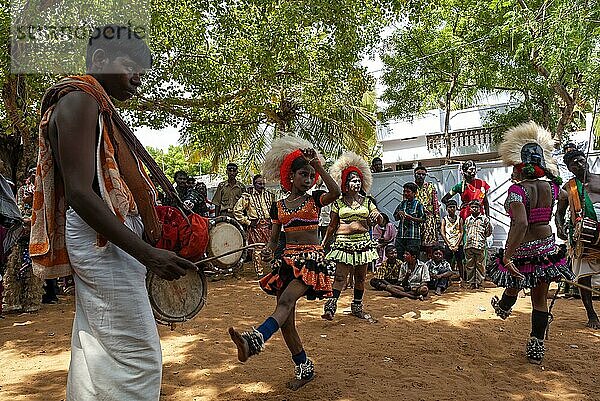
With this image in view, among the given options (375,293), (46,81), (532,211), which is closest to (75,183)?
(532,211)

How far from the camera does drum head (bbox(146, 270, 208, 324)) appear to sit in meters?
2.61

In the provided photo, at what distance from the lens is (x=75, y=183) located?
6.37ft

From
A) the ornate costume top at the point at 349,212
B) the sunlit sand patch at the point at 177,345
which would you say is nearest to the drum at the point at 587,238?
the ornate costume top at the point at 349,212

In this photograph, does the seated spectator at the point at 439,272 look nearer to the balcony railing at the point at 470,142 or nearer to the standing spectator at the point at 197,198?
the standing spectator at the point at 197,198

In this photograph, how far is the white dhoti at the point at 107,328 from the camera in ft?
6.59

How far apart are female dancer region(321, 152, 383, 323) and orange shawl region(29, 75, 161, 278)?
188 inches

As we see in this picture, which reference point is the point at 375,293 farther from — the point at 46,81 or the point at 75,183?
the point at 75,183

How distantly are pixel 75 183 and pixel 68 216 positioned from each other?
0.69 feet

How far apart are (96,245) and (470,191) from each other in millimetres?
8451

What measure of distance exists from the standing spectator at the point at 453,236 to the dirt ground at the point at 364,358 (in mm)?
2062

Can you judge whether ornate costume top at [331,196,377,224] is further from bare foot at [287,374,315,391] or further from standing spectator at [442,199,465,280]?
standing spectator at [442,199,465,280]

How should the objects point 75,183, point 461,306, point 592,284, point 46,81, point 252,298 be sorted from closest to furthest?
point 75,183, point 592,284, point 461,306, point 252,298, point 46,81

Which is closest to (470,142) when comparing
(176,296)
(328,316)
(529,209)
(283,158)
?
(328,316)

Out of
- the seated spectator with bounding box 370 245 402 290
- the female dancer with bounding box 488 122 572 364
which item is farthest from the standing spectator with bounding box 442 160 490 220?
the female dancer with bounding box 488 122 572 364
